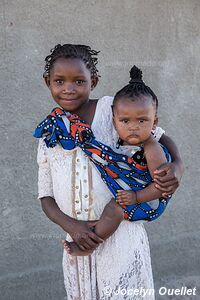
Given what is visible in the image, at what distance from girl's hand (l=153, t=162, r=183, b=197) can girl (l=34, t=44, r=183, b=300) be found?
5cm

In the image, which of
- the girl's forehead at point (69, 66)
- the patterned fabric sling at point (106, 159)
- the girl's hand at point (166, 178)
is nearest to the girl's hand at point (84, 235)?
the patterned fabric sling at point (106, 159)

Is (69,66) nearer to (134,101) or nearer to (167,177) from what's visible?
(134,101)

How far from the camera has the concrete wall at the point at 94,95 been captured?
3.34m

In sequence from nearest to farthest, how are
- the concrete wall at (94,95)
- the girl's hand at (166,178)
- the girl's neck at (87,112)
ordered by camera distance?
the girl's hand at (166,178) < the girl's neck at (87,112) < the concrete wall at (94,95)

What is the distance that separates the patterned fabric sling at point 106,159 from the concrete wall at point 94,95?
147 centimetres

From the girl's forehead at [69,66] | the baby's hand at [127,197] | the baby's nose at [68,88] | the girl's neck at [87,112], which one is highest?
the girl's forehead at [69,66]

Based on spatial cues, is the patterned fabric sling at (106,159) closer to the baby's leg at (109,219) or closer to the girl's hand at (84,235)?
the baby's leg at (109,219)

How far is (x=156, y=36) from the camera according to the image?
374cm

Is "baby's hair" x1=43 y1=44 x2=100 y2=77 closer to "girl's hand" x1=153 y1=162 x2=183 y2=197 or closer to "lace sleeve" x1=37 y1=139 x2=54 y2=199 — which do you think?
"lace sleeve" x1=37 y1=139 x2=54 y2=199

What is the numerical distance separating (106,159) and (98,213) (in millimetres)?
256

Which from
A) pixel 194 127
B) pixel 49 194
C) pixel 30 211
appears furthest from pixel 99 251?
pixel 194 127

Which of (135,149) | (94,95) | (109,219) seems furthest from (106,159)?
(94,95)

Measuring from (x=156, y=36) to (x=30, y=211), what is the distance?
1677mm

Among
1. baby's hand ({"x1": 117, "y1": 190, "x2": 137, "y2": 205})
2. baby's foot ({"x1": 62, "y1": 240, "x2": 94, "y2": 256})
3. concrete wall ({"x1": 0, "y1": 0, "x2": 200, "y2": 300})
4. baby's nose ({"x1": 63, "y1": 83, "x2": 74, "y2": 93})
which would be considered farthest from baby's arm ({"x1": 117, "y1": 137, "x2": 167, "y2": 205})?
concrete wall ({"x1": 0, "y1": 0, "x2": 200, "y2": 300})
